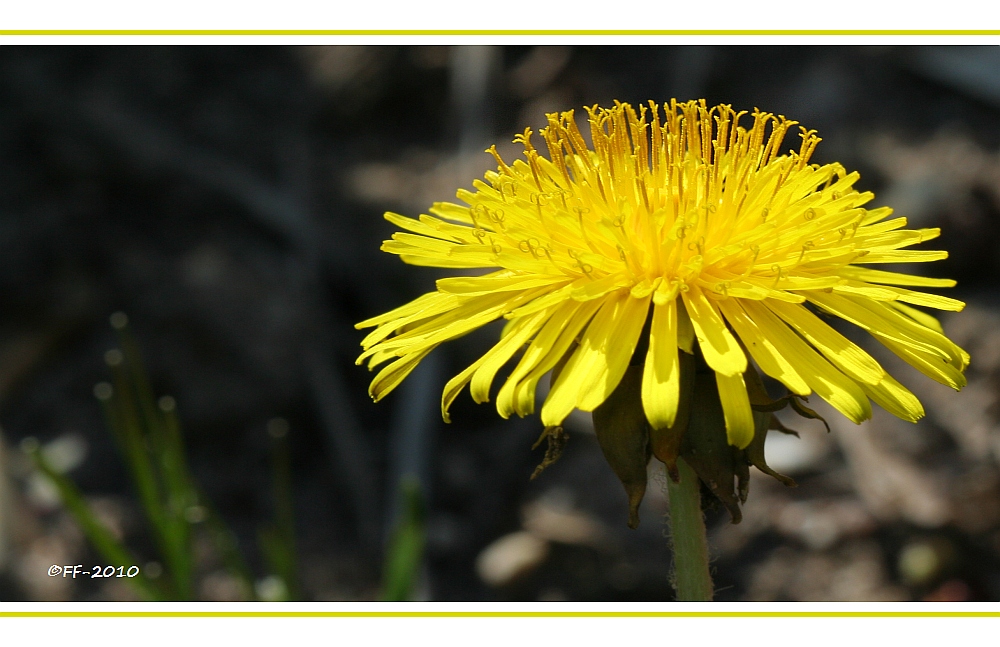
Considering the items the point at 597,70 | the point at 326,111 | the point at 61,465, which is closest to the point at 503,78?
the point at 597,70

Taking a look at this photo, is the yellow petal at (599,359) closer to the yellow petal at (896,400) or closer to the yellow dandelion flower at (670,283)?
the yellow dandelion flower at (670,283)

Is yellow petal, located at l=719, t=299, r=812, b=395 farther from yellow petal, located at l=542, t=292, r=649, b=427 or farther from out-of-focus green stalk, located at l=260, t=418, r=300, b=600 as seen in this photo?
out-of-focus green stalk, located at l=260, t=418, r=300, b=600

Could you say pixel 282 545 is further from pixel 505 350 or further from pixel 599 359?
pixel 599 359

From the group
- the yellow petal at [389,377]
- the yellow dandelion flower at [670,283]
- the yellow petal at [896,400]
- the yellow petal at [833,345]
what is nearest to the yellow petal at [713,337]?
the yellow dandelion flower at [670,283]
